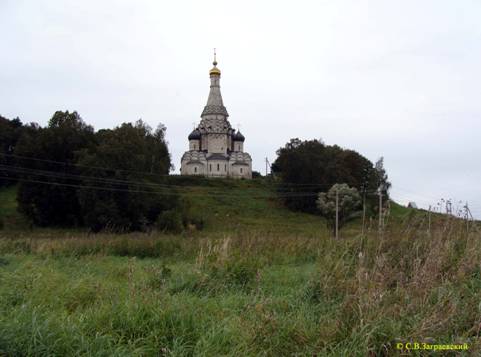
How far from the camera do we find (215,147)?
79750mm

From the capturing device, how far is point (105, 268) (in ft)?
26.2

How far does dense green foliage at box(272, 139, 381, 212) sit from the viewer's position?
60344mm

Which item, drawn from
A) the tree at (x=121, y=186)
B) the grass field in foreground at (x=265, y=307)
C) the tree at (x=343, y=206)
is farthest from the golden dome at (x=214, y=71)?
the grass field in foreground at (x=265, y=307)

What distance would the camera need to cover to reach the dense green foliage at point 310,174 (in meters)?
60.3

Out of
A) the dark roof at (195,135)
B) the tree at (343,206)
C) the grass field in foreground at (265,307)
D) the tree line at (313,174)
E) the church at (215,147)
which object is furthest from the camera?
the dark roof at (195,135)

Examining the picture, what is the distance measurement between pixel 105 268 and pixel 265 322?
4895 mm

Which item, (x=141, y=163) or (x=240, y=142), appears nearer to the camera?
(x=141, y=163)

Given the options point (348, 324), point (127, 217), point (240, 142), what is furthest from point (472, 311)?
point (240, 142)

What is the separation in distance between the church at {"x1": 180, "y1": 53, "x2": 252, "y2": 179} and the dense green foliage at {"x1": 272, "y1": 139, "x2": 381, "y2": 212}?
40.8 feet

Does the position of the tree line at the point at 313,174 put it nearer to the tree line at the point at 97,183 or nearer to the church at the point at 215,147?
the tree line at the point at 97,183

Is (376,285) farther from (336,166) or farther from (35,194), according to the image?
(336,166)

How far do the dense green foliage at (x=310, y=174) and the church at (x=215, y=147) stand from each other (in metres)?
12.4

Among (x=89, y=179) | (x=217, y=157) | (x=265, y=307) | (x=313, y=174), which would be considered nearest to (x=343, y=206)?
(x=89, y=179)

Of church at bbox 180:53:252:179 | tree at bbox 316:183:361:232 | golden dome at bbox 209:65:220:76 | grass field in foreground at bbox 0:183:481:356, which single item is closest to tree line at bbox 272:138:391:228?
church at bbox 180:53:252:179
